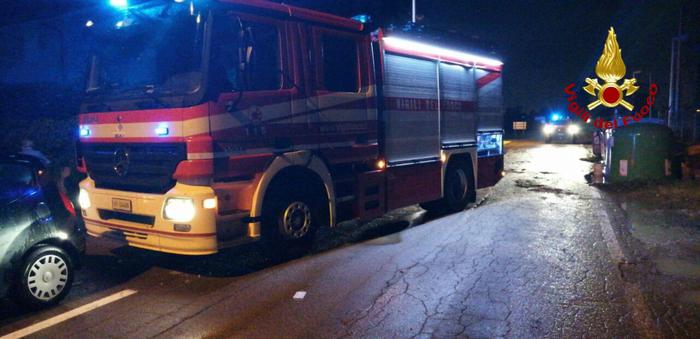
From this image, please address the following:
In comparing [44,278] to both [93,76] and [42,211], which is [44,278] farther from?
[93,76]

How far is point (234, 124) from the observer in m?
5.53

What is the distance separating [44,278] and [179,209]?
1359 millimetres

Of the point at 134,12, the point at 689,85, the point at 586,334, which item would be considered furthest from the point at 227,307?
the point at 689,85

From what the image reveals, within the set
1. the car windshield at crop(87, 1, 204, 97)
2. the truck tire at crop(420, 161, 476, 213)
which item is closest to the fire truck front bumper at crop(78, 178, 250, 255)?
the car windshield at crop(87, 1, 204, 97)

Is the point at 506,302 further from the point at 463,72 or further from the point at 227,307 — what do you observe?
the point at 463,72

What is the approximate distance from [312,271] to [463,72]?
17.8 ft

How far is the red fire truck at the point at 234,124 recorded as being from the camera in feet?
17.5

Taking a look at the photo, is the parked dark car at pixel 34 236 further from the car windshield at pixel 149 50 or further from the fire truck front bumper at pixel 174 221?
the car windshield at pixel 149 50

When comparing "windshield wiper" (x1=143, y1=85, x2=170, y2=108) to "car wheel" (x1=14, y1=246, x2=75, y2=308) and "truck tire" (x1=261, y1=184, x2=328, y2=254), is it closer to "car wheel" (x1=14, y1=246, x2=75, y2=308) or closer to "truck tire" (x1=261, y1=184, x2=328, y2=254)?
"truck tire" (x1=261, y1=184, x2=328, y2=254)

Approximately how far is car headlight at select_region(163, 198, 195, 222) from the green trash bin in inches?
444

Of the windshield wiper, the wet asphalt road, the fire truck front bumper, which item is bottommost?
the wet asphalt road

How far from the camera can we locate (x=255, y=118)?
18.9ft

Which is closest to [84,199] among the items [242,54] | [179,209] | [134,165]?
[134,165]

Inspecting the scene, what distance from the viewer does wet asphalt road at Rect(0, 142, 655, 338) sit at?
14.2 ft
